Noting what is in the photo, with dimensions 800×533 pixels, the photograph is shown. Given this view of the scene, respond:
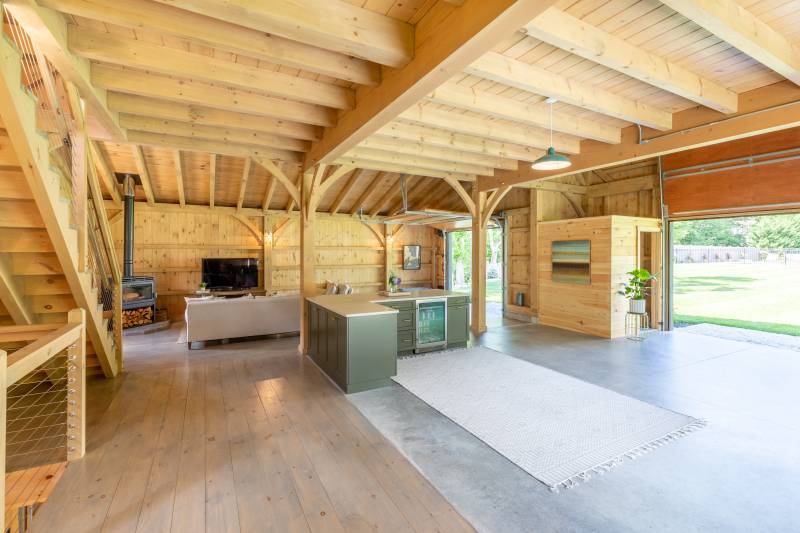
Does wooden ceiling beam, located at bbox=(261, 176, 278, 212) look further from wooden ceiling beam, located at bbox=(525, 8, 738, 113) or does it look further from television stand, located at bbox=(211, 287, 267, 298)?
wooden ceiling beam, located at bbox=(525, 8, 738, 113)

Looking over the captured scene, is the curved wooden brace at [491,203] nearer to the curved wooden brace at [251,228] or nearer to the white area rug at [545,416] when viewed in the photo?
the white area rug at [545,416]

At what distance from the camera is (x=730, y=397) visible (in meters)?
3.84

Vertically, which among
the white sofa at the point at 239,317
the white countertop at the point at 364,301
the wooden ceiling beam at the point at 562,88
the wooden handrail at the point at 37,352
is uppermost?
the wooden ceiling beam at the point at 562,88

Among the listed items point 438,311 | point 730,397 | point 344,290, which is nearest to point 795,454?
point 730,397

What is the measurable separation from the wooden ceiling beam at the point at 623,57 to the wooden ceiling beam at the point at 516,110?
3.51 ft

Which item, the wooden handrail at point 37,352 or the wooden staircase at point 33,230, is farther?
the wooden staircase at point 33,230

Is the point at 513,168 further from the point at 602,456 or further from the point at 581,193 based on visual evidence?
the point at 602,456

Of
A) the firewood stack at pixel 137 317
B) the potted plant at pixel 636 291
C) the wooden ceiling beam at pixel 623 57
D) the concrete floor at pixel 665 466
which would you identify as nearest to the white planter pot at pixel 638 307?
the potted plant at pixel 636 291

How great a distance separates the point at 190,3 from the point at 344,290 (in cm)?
551

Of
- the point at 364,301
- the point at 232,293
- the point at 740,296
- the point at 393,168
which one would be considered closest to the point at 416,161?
the point at 393,168

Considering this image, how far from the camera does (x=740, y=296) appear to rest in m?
8.99

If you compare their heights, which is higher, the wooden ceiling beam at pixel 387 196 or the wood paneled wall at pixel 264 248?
the wooden ceiling beam at pixel 387 196

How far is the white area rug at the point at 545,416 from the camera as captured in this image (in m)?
2.74

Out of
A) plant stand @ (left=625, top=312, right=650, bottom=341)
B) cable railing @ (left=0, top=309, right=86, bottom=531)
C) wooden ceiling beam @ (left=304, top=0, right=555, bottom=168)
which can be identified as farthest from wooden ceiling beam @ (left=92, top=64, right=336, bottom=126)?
plant stand @ (left=625, top=312, right=650, bottom=341)
